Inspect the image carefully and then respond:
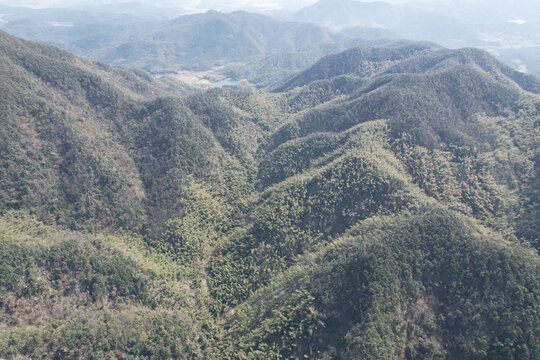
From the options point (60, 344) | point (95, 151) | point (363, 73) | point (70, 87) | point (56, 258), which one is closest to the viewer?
point (60, 344)

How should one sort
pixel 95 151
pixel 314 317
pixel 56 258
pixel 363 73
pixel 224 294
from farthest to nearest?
pixel 363 73 < pixel 95 151 < pixel 224 294 < pixel 56 258 < pixel 314 317

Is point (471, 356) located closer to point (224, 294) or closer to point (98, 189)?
point (224, 294)

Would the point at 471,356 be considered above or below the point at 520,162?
below

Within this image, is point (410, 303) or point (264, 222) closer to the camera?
point (410, 303)

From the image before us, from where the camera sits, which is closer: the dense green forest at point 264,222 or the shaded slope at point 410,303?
the shaded slope at point 410,303

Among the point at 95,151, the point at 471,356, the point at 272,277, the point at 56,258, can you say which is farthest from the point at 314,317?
the point at 95,151

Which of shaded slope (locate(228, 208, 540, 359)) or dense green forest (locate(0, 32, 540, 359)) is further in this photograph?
dense green forest (locate(0, 32, 540, 359))

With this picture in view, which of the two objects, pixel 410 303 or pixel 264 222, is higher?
pixel 410 303

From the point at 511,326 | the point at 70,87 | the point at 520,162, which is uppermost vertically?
the point at 70,87
